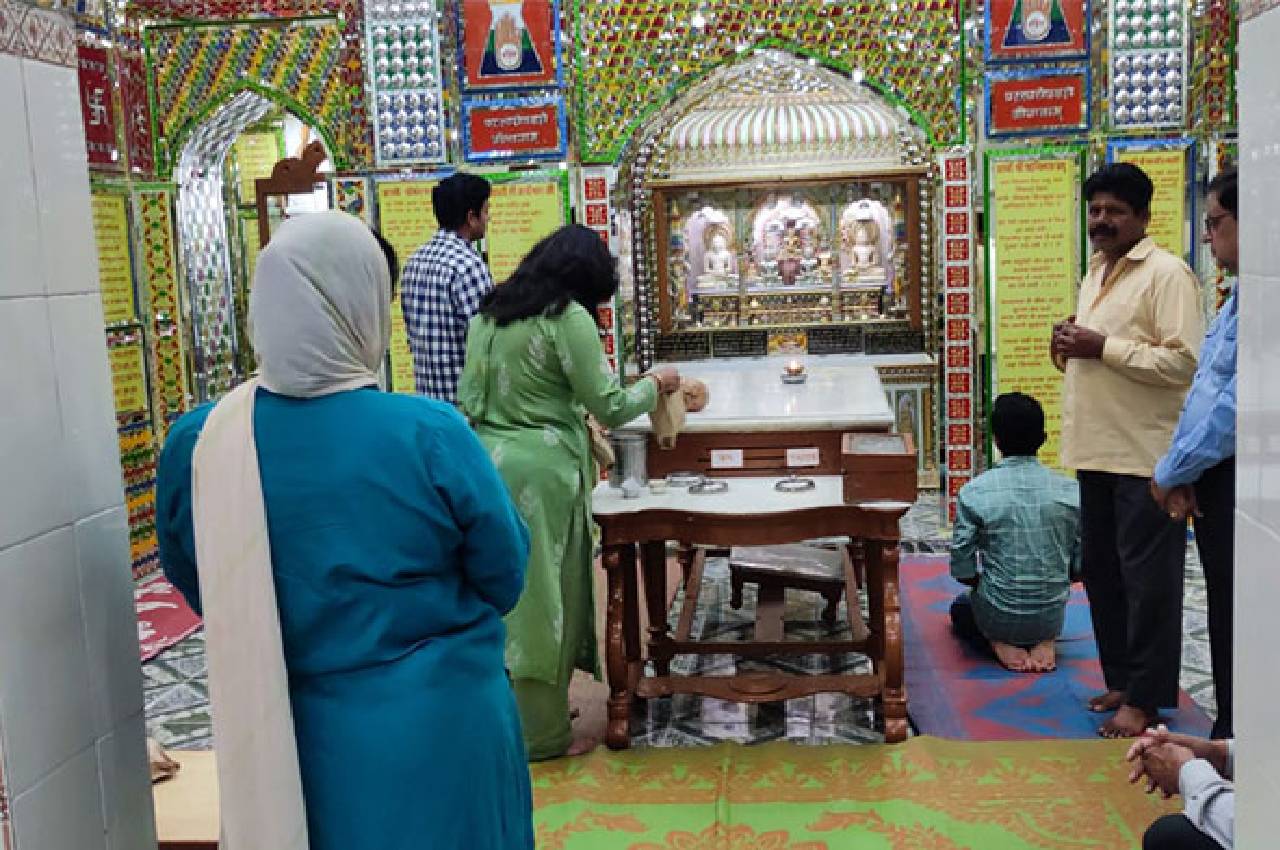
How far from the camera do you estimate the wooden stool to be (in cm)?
486

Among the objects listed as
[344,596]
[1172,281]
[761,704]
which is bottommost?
[761,704]

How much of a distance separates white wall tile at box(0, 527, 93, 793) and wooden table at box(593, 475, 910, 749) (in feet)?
6.86

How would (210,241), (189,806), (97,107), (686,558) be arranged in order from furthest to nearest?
(210,241), (97,107), (686,558), (189,806)

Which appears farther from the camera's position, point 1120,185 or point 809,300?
point 809,300

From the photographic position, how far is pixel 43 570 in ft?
5.95

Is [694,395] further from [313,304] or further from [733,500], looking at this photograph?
[313,304]

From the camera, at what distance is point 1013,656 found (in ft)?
15.0

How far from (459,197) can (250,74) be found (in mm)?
3170

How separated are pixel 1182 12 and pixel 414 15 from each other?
3.85 meters

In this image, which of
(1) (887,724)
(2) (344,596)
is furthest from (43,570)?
(1) (887,724)

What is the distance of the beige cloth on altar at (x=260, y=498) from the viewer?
1891 mm

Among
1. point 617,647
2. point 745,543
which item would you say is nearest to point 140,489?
point 617,647

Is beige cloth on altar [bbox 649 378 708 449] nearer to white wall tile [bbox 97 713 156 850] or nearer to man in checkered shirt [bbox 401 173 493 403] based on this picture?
man in checkered shirt [bbox 401 173 493 403]

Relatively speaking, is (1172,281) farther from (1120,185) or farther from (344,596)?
(344,596)
